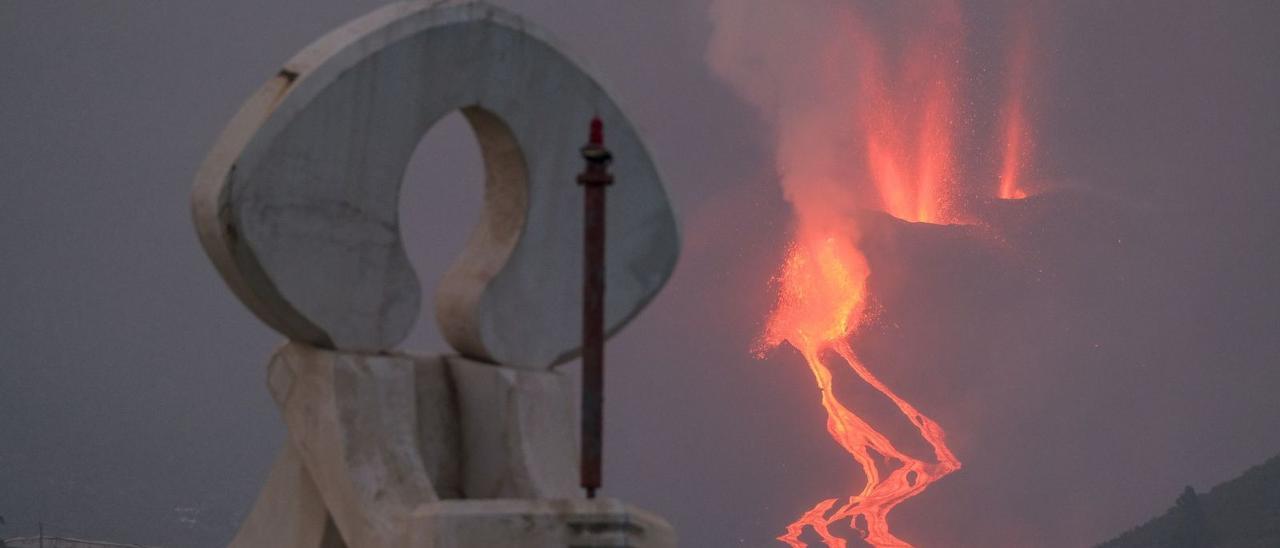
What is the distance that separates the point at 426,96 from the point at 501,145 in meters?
0.88

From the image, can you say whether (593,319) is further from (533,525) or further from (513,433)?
(513,433)

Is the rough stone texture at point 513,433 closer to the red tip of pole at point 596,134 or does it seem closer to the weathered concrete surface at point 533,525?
the weathered concrete surface at point 533,525

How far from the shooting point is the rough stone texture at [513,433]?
1266 cm

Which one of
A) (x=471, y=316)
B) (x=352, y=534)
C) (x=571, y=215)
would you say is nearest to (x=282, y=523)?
(x=352, y=534)

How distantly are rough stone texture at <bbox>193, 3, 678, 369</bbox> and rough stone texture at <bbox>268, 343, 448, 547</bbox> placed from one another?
8.1 inches

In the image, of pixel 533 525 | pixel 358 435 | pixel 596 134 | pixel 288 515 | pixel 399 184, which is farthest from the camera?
pixel 288 515

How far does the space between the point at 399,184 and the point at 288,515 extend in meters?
2.61

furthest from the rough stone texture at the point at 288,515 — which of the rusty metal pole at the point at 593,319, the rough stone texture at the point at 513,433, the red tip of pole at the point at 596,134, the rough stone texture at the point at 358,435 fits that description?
the red tip of pole at the point at 596,134

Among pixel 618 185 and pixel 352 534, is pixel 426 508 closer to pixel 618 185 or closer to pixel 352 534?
pixel 352 534

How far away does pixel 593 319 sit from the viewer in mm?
10547

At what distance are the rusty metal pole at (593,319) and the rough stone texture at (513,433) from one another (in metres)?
2.07

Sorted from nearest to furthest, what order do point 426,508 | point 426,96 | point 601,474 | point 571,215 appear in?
point 601,474 → point 426,508 → point 426,96 → point 571,215

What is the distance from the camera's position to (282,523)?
13109 mm

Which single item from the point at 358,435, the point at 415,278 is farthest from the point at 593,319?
the point at 415,278
